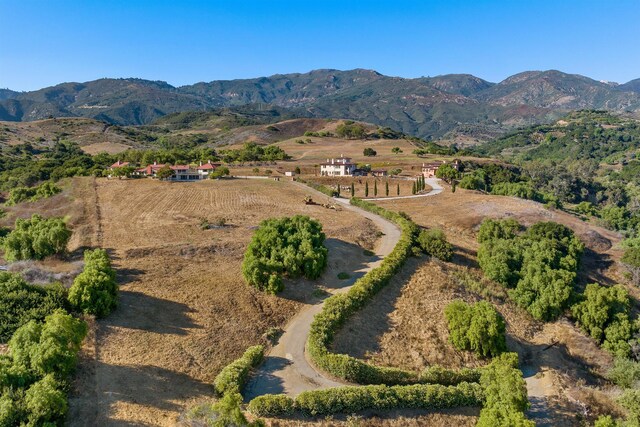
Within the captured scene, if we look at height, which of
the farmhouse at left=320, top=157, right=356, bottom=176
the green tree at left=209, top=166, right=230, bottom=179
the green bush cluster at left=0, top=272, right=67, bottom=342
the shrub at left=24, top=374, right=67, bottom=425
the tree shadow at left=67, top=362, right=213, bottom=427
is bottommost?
the tree shadow at left=67, top=362, right=213, bottom=427

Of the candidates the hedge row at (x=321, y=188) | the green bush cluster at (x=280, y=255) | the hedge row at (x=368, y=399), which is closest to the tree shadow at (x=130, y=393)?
the hedge row at (x=368, y=399)

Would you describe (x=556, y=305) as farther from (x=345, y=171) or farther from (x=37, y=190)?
(x=37, y=190)

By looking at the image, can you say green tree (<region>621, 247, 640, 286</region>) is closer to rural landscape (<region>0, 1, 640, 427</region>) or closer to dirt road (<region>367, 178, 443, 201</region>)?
rural landscape (<region>0, 1, 640, 427</region>)

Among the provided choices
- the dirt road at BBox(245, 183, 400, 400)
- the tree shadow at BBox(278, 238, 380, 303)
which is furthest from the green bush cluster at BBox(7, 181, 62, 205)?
the dirt road at BBox(245, 183, 400, 400)

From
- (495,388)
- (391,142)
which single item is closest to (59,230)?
(495,388)

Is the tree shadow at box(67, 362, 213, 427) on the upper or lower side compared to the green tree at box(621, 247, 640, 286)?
lower

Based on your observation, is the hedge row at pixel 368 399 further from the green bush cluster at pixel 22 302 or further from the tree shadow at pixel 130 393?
the green bush cluster at pixel 22 302

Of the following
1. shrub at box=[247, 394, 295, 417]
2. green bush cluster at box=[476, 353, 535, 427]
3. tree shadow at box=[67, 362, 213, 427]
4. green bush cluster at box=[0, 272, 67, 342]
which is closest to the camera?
tree shadow at box=[67, 362, 213, 427]
